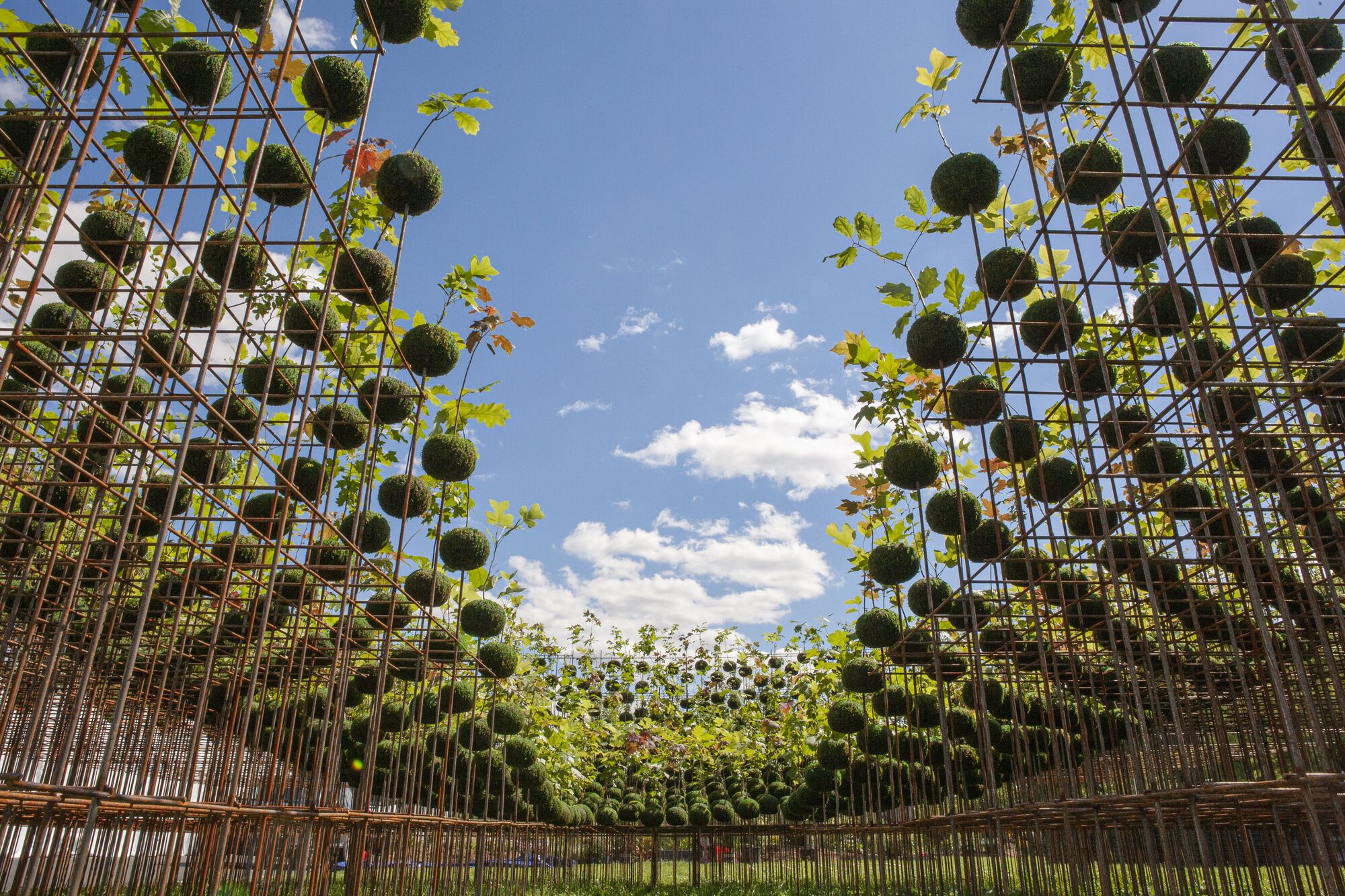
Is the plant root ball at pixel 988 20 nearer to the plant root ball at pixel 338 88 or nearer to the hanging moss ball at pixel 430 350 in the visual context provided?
the plant root ball at pixel 338 88

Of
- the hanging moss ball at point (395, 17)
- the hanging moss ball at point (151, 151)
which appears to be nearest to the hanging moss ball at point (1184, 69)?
the hanging moss ball at point (395, 17)

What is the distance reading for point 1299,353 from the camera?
18.6 ft

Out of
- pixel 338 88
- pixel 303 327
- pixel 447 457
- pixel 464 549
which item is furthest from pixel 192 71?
pixel 464 549

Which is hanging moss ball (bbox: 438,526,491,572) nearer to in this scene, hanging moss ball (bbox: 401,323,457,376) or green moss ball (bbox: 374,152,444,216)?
hanging moss ball (bbox: 401,323,457,376)

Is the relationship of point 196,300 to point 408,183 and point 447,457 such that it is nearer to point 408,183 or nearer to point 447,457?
point 408,183

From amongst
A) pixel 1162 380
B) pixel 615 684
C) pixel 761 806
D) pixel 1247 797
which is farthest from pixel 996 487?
pixel 615 684

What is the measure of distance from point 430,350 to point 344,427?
103 centimetres

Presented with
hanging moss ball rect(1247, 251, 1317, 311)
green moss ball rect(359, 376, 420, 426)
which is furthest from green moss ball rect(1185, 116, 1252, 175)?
green moss ball rect(359, 376, 420, 426)

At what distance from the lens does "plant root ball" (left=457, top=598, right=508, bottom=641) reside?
8.16 meters

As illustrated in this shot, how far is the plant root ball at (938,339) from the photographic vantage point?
6184mm

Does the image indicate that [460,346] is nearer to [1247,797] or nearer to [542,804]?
[1247,797]

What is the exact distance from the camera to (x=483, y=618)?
8.15 m

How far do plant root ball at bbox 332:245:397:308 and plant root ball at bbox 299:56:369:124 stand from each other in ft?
3.17

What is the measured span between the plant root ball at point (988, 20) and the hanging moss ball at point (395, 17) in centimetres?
360
